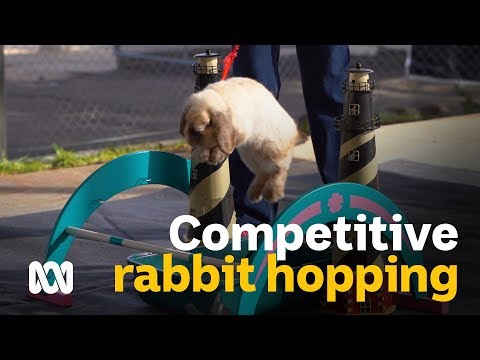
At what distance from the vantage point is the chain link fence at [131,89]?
309 inches

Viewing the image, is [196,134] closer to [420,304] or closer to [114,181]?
[114,181]

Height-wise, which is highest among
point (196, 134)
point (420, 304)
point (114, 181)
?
point (196, 134)

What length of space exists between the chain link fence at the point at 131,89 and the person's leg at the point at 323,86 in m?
3.55

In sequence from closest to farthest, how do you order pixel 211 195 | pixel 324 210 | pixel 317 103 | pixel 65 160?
pixel 324 210 < pixel 211 195 < pixel 317 103 < pixel 65 160

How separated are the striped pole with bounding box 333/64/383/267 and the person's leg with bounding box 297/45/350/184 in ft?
0.51

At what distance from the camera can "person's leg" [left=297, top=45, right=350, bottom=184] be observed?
375 centimetres

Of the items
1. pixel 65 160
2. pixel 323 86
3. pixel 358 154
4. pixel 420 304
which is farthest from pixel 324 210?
pixel 65 160

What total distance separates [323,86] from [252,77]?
1.38 ft

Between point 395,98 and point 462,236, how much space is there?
14.8 feet

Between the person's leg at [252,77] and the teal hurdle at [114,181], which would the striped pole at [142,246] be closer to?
Result: the teal hurdle at [114,181]

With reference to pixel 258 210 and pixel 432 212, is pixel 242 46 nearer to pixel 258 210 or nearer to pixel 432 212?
pixel 258 210

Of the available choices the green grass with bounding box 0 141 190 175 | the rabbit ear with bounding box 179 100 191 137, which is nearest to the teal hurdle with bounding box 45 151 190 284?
the rabbit ear with bounding box 179 100 191 137

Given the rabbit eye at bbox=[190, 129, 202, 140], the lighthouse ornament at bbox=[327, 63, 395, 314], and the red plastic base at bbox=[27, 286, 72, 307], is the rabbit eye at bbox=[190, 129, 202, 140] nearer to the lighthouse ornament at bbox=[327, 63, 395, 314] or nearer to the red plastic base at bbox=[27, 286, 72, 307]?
the lighthouse ornament at bbox=[327, 63, 395, 314]

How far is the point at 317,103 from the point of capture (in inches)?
150
